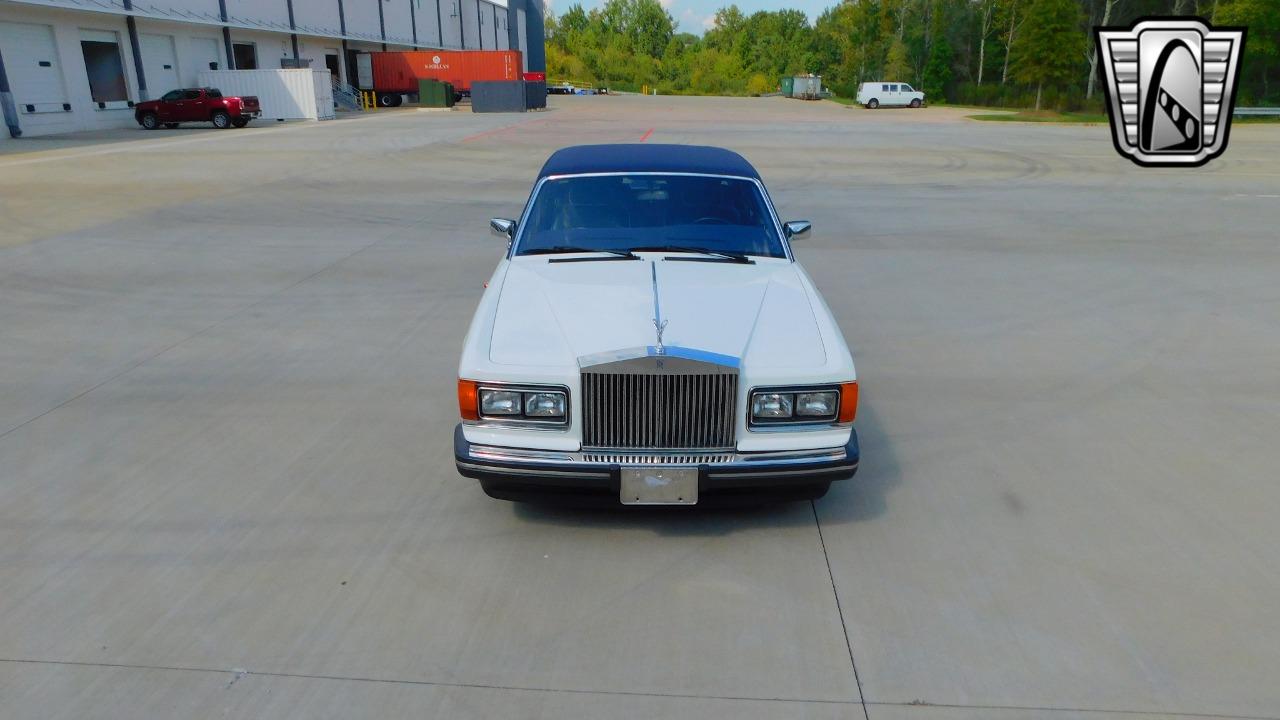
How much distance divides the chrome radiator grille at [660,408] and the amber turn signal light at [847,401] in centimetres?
54

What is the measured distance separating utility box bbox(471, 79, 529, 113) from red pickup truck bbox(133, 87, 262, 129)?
1491 cm

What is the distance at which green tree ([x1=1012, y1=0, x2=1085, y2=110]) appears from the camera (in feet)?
177

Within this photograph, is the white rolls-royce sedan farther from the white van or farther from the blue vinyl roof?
the white van

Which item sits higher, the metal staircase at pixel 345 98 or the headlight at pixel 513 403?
the metal staircase at pixel 345 98

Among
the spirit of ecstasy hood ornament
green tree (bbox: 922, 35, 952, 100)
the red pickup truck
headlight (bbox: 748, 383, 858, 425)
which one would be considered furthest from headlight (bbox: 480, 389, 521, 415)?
green tree (bbox: 922, 35, 952, 100)

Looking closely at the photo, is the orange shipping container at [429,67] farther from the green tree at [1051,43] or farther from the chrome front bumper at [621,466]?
the chrome front bumper at [621,466]

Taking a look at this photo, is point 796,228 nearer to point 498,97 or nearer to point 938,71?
point 498,97

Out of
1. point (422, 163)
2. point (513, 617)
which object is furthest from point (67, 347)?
point (422, 163)

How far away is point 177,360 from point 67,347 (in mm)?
1071

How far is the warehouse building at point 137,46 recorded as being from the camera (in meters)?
28.8

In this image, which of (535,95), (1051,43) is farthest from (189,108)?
(1051,43)

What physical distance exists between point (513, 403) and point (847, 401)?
156 centimetres

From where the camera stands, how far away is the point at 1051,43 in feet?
180

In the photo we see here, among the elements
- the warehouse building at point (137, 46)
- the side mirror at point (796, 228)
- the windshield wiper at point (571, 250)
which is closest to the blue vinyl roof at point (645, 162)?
the side mirror at point (796, 228)
